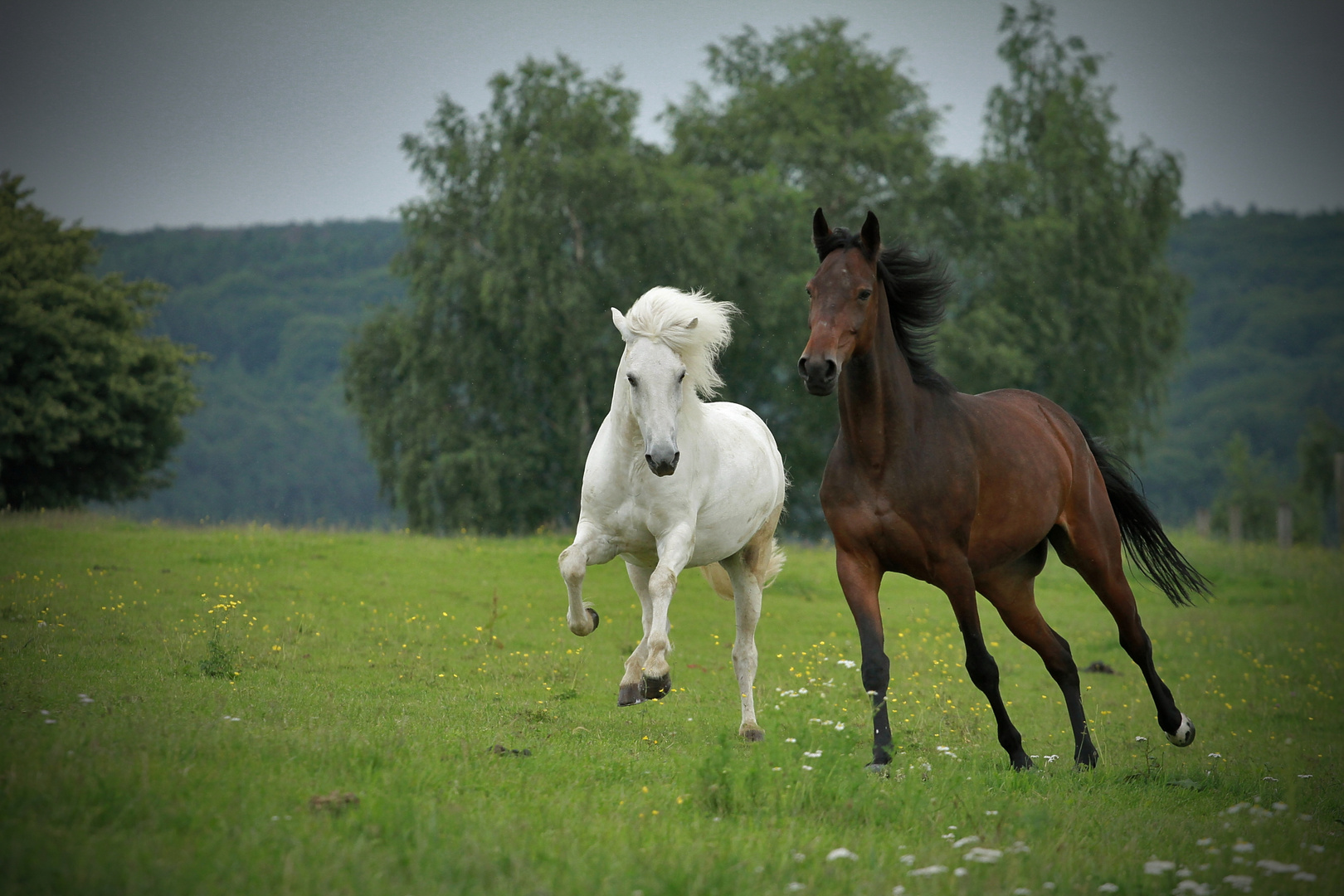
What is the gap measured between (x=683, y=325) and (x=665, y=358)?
0.88 ft

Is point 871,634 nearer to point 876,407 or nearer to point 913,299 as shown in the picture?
point 876,407

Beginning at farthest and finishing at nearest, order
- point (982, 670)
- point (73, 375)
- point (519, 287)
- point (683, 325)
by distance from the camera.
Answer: point (519, 287), point (73, 375), point (683, 325), point (982, 670)

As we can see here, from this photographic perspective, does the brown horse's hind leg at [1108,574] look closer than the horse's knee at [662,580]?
No

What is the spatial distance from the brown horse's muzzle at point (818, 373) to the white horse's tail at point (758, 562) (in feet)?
9.90

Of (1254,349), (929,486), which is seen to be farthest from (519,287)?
(1254,349)

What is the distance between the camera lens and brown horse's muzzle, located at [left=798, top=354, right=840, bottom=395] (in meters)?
5.86

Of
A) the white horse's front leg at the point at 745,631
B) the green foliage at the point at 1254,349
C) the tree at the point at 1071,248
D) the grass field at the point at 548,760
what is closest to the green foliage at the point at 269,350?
the tree at the point at 1071,248

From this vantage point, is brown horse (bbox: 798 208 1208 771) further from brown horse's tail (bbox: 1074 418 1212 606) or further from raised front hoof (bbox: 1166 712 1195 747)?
brown horse's tail (bbox: 1074 418 1212 606)

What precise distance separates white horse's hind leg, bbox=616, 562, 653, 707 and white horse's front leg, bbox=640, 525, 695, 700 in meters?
0.08

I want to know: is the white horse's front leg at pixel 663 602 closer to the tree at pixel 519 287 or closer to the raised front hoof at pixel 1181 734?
the raised front hoof at pixel 1181 734

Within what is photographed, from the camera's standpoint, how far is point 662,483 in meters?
7.38

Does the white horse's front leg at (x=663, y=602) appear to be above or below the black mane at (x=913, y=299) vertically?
below

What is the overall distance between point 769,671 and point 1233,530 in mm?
24505

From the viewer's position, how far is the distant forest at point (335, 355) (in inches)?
2872
